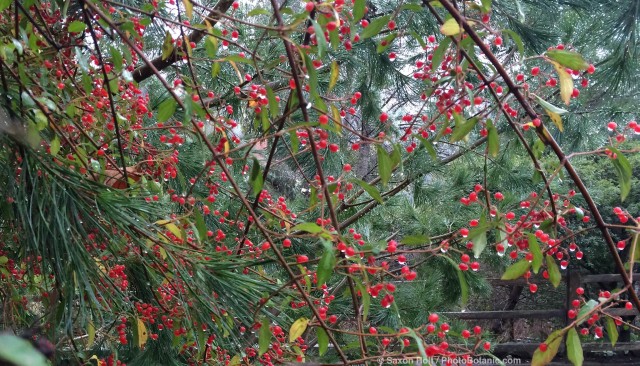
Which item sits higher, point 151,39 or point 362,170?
point 151,39

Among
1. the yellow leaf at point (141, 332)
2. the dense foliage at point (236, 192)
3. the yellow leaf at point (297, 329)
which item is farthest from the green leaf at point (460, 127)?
the yellow leaf at point (141, 332)

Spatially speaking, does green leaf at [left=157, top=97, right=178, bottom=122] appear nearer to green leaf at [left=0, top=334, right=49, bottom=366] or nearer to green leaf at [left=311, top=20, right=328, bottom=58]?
green leaf at [left=311, top=20, right=328, bottom=58]

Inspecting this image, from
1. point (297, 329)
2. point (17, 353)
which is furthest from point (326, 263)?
point (17, 353)

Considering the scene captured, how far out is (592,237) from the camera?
3.82 m

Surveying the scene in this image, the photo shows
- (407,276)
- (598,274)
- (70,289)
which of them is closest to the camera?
(407,276)

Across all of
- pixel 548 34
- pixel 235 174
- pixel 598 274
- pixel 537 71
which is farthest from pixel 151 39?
pixel 598 274

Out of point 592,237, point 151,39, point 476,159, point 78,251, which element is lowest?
point 592,237

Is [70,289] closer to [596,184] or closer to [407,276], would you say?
[407,276]

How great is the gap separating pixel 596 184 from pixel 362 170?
1.34m

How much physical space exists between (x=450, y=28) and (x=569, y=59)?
102 millimetres

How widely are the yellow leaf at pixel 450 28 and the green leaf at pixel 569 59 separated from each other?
0.27 ft

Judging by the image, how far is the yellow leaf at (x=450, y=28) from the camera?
480mm

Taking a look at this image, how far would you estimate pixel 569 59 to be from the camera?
513 millimetres

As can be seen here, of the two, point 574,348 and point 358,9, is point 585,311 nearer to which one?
point 574,348
